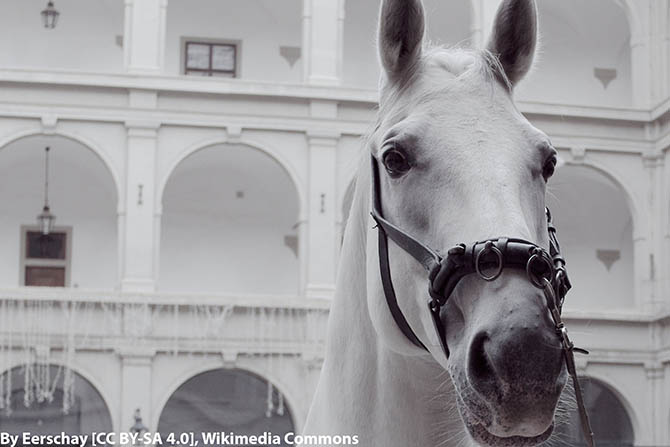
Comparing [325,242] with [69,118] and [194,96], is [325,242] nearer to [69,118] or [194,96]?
[194,96]

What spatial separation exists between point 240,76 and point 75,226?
527 centimetres

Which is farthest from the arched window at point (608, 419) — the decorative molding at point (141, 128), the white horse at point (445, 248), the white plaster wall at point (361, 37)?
the white horse at point (445, 248)

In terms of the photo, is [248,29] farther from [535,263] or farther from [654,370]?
[535,263]

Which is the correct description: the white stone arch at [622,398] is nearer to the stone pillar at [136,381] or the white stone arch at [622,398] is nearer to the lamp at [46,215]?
the stone pillar at [136,381]

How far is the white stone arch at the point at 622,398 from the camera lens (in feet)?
81.9

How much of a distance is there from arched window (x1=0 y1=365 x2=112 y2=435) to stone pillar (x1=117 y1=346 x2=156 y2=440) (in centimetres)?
49

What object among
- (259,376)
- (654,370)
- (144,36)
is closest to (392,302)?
(259,376)

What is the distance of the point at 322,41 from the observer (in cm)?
2509

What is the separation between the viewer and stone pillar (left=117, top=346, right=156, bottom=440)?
22297mm

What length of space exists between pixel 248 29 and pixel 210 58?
4.01 ft

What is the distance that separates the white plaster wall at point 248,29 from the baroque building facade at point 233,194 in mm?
53

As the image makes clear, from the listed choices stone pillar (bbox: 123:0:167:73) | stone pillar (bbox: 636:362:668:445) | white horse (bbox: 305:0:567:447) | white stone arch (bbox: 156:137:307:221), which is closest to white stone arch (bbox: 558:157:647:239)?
stone pillar (bbox: 636:362:668:445)

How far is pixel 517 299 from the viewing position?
6.35 ft

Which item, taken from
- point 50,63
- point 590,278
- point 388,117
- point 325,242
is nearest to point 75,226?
point 50,63
